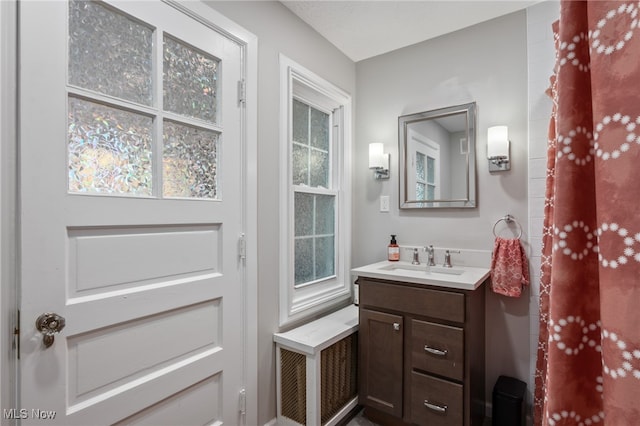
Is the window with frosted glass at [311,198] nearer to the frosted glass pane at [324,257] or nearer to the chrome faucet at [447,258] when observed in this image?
the frosted glass pane at [324,257]

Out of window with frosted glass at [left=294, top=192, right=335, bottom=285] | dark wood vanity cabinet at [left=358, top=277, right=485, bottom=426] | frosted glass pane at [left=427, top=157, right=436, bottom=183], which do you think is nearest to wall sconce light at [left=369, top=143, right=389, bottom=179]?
frosted glass pane at [left=427, top=157, right=436, bottom=183]

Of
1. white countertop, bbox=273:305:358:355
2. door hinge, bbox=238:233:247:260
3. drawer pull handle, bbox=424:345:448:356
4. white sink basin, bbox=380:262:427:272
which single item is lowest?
drawer pull handle, bbox=424:345:448:356

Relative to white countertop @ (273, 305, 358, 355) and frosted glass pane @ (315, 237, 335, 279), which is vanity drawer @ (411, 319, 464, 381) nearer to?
white countertop @ (273, 305, 358, 355)

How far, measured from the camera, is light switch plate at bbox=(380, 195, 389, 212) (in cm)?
250

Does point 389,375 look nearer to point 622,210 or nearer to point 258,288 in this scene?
point 258,288

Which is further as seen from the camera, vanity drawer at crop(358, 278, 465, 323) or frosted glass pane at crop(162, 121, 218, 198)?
vanity drawer at crop(358, 278, 465, 323)

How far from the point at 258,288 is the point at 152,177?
2.61ft

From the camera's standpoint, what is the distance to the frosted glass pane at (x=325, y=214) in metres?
2.36

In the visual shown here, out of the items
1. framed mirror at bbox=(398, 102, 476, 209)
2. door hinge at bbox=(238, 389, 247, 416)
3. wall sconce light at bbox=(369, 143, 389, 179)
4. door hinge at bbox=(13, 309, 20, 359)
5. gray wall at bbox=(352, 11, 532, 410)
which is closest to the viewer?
door hinge at bbox=(13, 309, 20, 359)

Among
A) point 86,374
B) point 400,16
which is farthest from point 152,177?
point 400,16

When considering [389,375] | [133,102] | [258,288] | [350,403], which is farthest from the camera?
[350,403]

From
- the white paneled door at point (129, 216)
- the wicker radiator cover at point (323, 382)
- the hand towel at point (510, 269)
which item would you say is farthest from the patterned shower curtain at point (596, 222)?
the hand towel at point (510, 269)

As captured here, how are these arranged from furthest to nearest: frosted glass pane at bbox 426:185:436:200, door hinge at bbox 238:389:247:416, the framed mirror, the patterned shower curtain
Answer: frosted glass pane at bbox 426:185:436:200 < the framed mirror < door hinge at bbox 238:389:247:416 < the patterned shower curtain

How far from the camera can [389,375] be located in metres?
1.88
